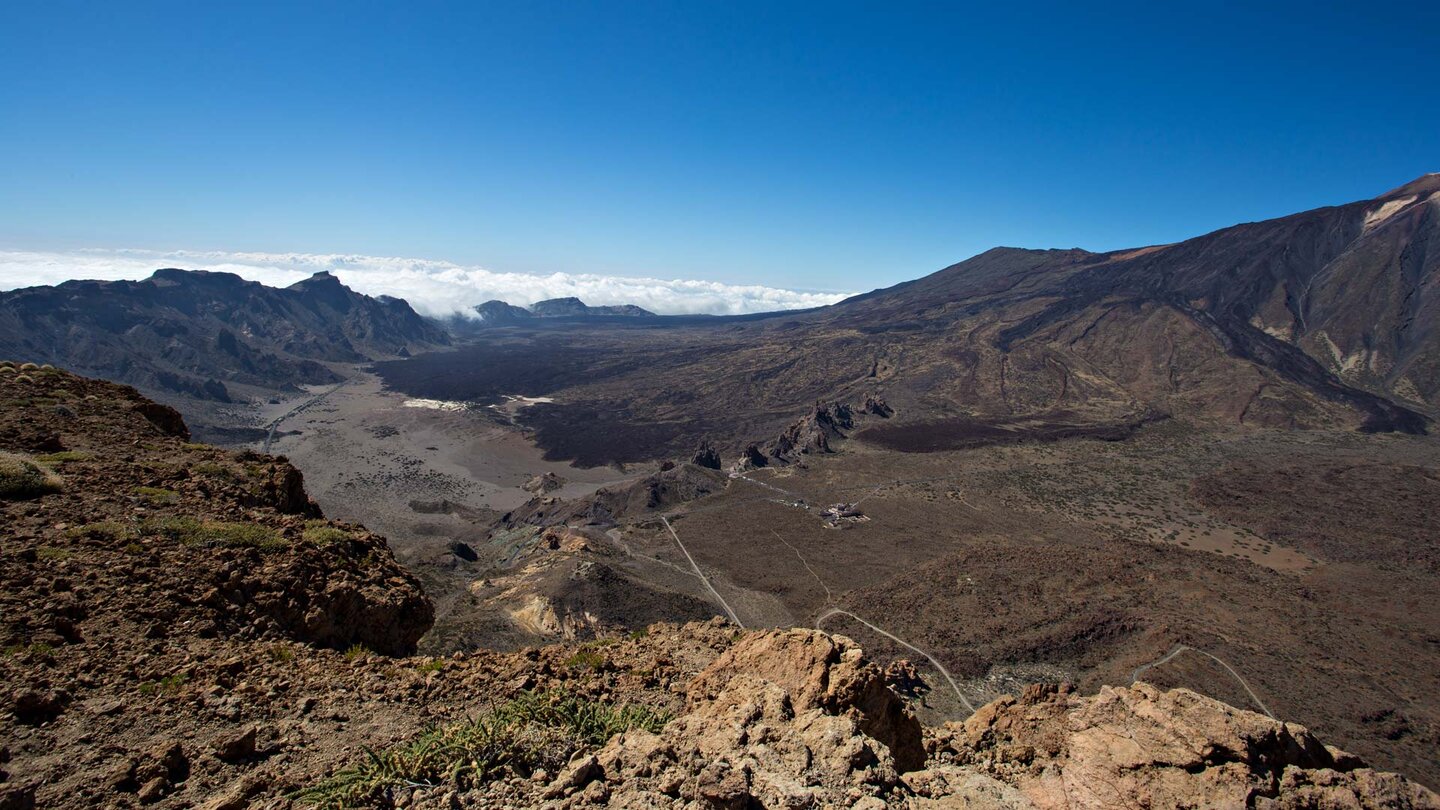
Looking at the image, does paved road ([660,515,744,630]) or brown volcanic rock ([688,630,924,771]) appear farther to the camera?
paved road ([660,515,744,630])

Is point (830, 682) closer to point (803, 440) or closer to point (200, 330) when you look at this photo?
point (803, 440)

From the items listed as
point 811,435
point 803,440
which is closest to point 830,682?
point 803,440

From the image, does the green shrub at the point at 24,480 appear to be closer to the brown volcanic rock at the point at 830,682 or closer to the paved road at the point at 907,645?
the brown volcanic rock at the point at 830,682

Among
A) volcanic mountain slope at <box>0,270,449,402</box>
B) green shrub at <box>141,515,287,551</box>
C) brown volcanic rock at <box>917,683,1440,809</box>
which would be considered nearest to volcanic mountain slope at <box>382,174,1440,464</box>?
volcanic mountain slope at <box>0,270,449,402</box>

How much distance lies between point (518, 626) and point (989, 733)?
17.1 metres

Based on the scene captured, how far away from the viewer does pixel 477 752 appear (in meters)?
4.41

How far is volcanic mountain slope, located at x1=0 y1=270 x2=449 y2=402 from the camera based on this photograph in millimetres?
85312

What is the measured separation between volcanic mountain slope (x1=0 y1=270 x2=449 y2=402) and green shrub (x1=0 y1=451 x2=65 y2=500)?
9436 centimetres

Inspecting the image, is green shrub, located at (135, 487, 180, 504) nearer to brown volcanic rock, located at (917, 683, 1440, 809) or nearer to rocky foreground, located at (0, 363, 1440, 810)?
rocky foreground, located at (0, 363, 1440, 810)

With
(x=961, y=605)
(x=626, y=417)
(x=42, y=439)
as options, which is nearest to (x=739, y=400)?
(x=626, y=417)

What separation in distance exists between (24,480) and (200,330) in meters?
135

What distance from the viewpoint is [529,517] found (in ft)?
136

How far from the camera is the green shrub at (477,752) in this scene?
13.5ft

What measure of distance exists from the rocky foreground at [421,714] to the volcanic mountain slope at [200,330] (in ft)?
319
